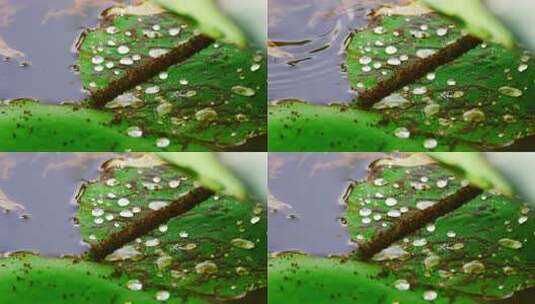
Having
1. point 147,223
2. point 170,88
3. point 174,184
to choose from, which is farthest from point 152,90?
point 147,223

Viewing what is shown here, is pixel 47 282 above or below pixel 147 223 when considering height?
below

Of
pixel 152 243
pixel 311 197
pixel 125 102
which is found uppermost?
pixel 125 102

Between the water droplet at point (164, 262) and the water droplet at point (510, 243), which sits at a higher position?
the water droplet at point (510, 243)

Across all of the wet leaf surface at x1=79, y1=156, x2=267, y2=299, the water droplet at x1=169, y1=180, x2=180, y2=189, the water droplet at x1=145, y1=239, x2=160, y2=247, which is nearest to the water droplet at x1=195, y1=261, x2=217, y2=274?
the wet leaf surface at x1=79, y1=156, x2=267, y2=299

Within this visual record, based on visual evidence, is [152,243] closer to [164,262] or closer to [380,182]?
[164,262]

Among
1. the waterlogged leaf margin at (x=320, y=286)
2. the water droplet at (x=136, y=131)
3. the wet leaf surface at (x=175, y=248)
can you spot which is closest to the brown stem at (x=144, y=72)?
the water droplet at (x=136, y=131)

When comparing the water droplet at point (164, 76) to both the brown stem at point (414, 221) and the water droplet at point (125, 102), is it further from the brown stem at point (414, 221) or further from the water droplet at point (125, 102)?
the brown stem at point (414, 221)

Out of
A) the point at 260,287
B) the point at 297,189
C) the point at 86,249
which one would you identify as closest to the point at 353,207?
the point at 297,189
